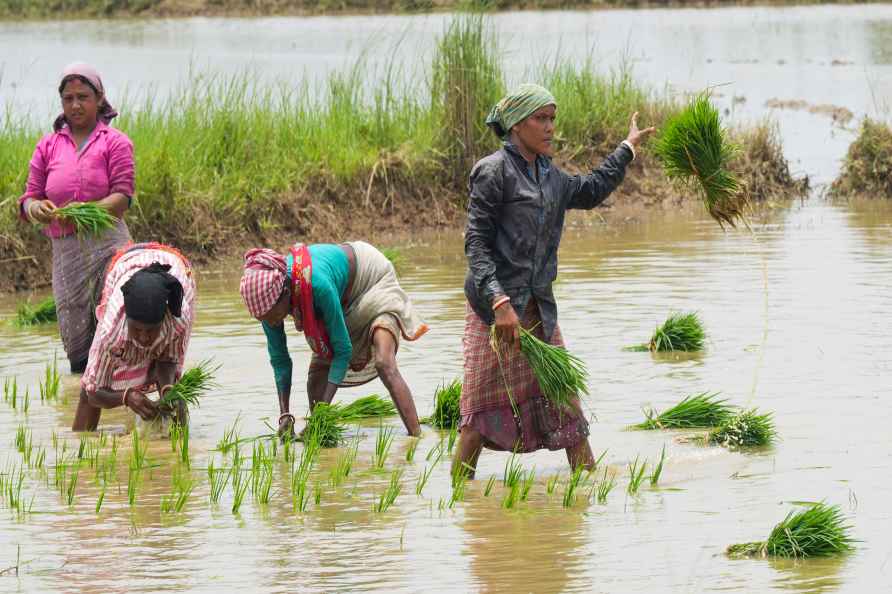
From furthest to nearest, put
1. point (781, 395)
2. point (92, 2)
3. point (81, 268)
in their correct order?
point (92, 2), point (81, 268), point (781, 395)

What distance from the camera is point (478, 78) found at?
12.8 m

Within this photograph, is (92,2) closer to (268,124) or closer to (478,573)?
(268,124)

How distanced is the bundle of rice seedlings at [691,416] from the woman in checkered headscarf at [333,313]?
43.0 inches

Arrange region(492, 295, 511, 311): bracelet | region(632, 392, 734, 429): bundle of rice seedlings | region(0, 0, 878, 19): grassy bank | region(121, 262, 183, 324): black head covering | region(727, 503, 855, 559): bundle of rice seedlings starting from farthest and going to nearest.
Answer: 1. region(0, 0, 878, 19): grassy bank
2. region(632, 392, 734, 429): bundle of rice seedlings
3. region(121, 262, 183, 324): black head covering
4. region(492, 295, 511, 311): bracelet
5. region(727, 503, 855, 559): bundle of rice seedlings

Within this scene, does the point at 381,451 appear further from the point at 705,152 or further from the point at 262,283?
the point at 705,152

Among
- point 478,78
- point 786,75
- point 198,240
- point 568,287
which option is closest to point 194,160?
point 198,240

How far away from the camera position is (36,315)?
9.70 meters

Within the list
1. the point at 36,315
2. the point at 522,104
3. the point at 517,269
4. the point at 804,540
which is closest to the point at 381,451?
the point at 517,269

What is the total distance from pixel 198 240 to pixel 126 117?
1.78m

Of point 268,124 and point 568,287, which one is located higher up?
point 268,124

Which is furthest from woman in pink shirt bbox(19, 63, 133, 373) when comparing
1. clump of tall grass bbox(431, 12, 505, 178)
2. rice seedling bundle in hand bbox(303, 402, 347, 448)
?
clump of tall grass bbox(431, 12, 505, 178)

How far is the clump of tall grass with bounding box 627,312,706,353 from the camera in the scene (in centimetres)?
822

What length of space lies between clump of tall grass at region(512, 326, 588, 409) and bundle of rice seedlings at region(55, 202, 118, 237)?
2909mm

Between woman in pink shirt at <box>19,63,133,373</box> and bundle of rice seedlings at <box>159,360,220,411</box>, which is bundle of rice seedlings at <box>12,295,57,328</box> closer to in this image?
woman in pink shirt at <box>19,63,133,373</box>
